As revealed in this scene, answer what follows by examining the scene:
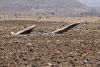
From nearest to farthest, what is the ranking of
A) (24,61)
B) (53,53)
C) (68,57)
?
(24,61) → (68,57) → (53,53)

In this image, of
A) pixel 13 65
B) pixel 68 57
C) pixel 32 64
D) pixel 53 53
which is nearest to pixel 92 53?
pixel 68 57

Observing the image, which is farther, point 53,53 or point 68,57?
point 53,53

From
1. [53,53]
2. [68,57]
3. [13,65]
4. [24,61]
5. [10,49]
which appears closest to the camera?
[13,65]

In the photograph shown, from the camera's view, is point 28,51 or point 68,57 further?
point 28,51

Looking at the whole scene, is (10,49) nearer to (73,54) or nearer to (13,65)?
(13,65)

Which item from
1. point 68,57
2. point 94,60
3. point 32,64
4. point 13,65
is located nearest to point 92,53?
point 94,60

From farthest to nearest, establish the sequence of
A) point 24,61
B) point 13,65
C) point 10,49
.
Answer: point 10,49, point 24,61, point 13,65

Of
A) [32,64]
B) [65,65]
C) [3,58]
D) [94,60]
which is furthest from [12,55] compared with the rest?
[94,60]

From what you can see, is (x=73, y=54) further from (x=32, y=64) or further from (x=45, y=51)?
(x=32, y=64)
